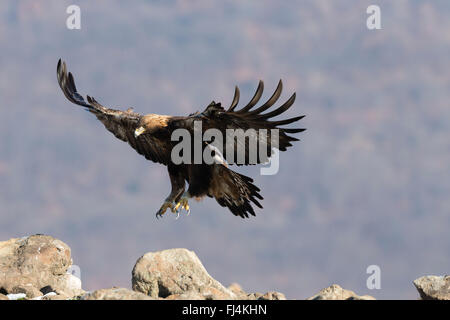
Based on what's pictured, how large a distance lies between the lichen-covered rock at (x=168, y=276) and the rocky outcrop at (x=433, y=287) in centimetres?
310

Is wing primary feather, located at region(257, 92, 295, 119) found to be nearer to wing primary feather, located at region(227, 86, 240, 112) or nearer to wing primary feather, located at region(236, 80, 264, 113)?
wing primary feather, located at region(236, 80, 264, 113)

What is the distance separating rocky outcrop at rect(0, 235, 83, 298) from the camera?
10.9m

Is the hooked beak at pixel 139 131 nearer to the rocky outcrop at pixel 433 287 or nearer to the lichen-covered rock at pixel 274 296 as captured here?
the lichen-covered rock at pixel 274 296

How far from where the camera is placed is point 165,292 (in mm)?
10008

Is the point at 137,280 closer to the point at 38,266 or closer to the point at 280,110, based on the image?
the point at 38,266

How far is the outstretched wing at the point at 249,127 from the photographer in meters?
9.05

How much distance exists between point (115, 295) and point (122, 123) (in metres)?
5.27

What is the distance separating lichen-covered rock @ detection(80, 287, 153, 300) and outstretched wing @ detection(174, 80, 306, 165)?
10.3ft

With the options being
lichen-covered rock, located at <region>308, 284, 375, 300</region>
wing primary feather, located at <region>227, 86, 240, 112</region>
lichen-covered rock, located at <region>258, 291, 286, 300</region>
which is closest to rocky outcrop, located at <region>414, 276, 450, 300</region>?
lichen-covered rock, located at <region>308, 284, 375, 300</region>

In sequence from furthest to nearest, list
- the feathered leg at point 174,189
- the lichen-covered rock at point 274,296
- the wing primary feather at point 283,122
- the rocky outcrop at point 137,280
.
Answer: the feathered leg at point 174,189 → the lichen-covered rock at point 274,296 → the wing primary feather at point 283,122 → the rocky outcrop at point 137,280

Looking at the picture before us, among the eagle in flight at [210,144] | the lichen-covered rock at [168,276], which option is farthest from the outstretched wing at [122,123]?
the lichen-covered rock at [168,276]

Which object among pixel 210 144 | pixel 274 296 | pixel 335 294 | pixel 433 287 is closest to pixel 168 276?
pixel 274 296

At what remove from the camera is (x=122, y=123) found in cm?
1216
